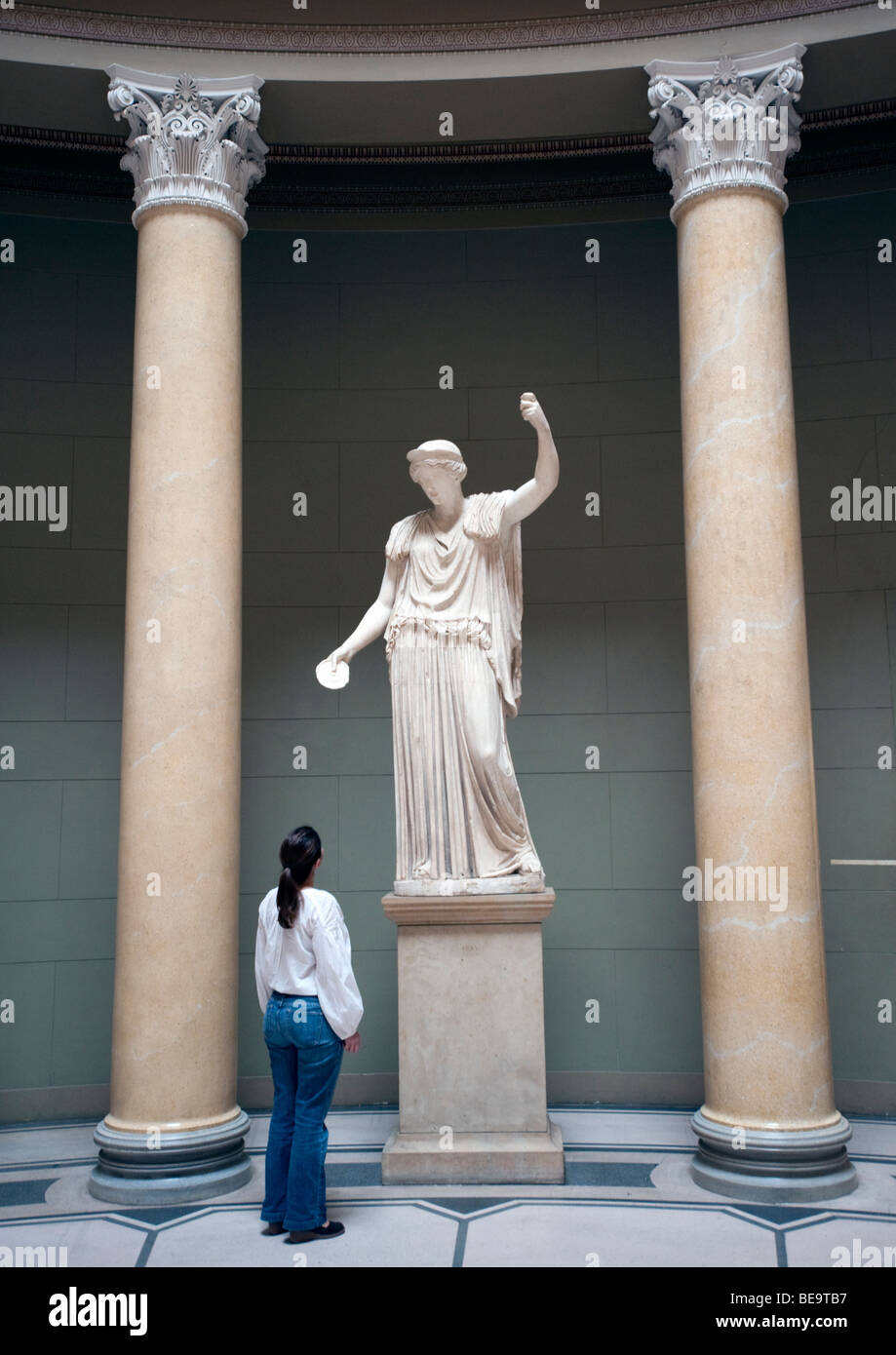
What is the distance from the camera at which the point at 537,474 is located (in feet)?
19.4

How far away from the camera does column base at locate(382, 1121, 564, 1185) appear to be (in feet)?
18.4

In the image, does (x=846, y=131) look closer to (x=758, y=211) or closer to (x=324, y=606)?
(x=758, y=211)

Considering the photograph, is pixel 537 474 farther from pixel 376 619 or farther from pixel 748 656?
pixel 748 656

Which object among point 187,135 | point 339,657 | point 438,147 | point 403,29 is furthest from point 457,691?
point 438,147

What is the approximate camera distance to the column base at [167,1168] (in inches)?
219

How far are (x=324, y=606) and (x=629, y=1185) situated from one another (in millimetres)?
4270

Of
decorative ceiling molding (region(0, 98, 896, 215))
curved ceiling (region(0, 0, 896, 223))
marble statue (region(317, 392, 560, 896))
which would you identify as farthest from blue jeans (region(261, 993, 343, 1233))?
decorative ceiling molding (region(0, 98, 896, 215))

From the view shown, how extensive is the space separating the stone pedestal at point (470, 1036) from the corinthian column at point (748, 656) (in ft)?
2.98

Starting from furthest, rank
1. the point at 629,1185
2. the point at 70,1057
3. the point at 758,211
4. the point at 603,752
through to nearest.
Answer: the point at 603,752 < the point at 70,1057 < the point at 758,211 < the point at 629,1185

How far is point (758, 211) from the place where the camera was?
6.25m

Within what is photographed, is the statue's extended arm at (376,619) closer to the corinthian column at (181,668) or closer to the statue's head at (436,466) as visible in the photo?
the statue's head at (436,466)

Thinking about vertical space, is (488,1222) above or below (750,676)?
below

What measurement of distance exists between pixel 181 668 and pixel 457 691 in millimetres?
1442

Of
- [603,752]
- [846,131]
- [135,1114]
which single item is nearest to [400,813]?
[135,1114]
